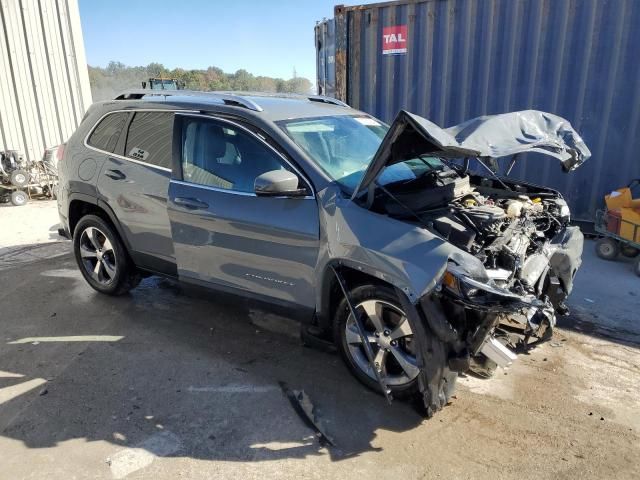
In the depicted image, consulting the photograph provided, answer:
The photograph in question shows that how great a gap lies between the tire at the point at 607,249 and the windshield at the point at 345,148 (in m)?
2.96

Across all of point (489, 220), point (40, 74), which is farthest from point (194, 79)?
point (489, 220)

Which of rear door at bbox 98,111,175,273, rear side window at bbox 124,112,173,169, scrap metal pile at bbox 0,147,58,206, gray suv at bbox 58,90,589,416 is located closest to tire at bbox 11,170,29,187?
scrap metal pile at bbox 0,147,58,206

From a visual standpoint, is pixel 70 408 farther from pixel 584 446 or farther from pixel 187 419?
pixel 584 446

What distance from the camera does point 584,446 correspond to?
2771 millimetres

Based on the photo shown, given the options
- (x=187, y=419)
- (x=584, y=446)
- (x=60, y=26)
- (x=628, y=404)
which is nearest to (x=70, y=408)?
(x=187, y=419)

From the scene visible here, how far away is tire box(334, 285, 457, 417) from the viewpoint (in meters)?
2.71

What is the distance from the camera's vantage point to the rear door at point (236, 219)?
3.27 metres

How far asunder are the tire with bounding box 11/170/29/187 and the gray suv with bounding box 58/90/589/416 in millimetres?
5832

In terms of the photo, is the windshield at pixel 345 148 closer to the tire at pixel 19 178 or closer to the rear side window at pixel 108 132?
the rear side window at pixel 108 132

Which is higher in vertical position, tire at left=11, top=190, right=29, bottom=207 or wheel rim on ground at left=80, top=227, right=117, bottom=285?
wheel rim on ground at left=80, top=227, right=117, bottom=285

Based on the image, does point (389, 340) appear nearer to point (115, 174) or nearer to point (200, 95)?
point (200, 95)

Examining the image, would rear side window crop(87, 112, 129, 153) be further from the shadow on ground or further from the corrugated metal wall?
the corrugated metal wall

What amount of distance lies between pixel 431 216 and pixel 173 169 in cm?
204

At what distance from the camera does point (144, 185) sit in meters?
4.04
